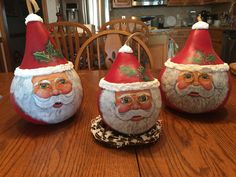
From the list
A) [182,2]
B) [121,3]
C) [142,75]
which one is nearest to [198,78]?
[142,75]

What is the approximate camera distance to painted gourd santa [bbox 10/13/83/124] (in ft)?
1.44

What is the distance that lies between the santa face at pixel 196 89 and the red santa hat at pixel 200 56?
12 mm

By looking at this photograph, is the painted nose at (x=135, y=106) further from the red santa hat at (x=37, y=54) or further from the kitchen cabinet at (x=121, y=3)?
the kitchen cabinet at (x=121, y=3)

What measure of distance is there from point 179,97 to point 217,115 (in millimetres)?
125

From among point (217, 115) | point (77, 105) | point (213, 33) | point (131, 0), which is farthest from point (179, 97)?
point (131, 0)

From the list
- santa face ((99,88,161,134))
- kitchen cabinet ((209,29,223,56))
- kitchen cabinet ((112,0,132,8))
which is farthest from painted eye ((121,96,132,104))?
kitchen cabinet ((112,0,132,8))

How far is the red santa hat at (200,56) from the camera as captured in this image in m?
0.48

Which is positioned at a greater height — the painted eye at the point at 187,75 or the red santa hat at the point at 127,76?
the red santa hat at the point at 127,76

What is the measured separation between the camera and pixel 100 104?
0.42 metres

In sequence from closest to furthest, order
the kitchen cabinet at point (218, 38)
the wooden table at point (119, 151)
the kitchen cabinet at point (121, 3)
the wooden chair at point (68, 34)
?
the wooden table at point (119, 151)
the wooden chair at point (68, 34)
the kitchen cabinet at point (218, 38)
the kitchen cabinet at point (121, 3)

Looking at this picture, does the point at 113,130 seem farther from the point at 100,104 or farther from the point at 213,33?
the point at 213,33

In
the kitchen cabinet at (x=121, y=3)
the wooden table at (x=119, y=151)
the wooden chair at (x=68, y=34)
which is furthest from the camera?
the kitchen cabinet at (x=121, y=3)

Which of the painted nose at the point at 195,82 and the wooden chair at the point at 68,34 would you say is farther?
the wooden chair at the point at 68,34

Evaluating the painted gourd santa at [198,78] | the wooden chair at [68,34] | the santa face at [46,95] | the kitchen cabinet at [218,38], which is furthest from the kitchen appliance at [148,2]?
the santa face at [46,95]
